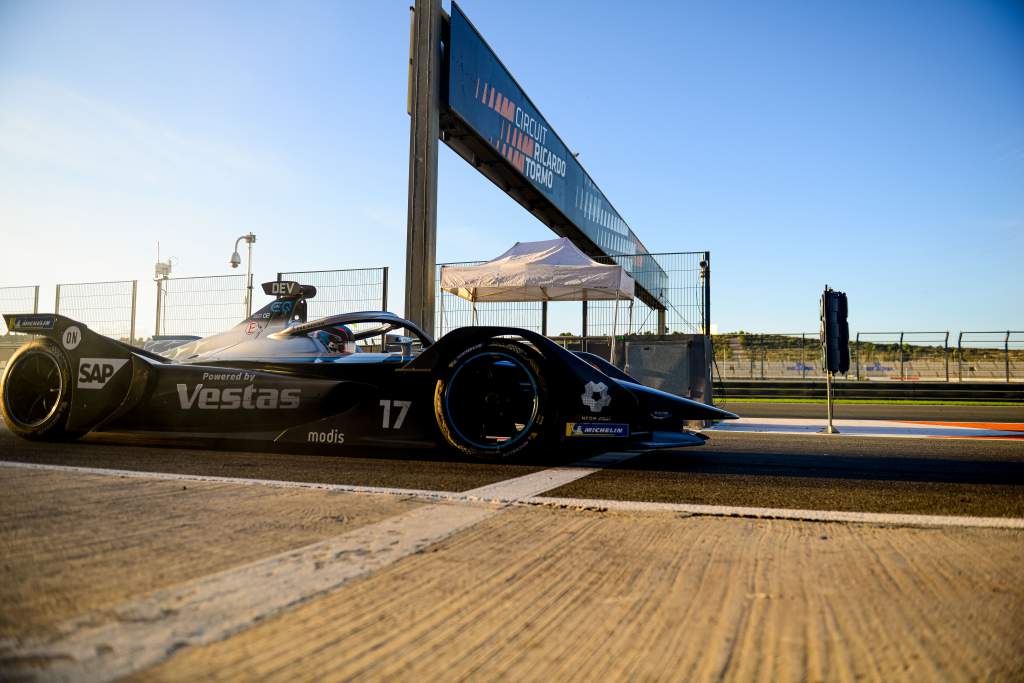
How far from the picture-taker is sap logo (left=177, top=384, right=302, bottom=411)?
433cm

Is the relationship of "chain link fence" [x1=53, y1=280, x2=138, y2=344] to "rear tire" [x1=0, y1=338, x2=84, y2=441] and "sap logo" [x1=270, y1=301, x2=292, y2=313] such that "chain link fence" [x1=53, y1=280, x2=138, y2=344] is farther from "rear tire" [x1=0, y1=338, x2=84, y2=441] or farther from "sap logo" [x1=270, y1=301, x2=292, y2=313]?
"sap logo" [x1=270, y1=301, x2=292, y2=313]

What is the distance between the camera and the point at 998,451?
16.5 ft

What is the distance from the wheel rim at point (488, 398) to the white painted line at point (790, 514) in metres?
1.57

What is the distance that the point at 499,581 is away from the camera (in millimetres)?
1467

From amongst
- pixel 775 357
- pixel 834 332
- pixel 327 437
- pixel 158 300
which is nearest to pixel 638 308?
pixel 834 332

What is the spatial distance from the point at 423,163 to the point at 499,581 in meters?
9.52

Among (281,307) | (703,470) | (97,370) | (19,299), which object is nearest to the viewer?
(703,470)

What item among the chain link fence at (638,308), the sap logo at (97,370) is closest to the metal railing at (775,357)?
the chain link fence at (638,308)

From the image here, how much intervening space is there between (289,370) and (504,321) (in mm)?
7284

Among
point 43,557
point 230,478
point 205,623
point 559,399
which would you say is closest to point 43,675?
point 205,623

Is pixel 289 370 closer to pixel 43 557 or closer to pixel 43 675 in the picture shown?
pixel 43 557

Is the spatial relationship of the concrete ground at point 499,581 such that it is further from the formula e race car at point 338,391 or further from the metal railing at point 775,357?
the metal railing at point 775,357

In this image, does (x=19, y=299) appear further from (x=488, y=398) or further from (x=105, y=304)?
(x=488, y=398)

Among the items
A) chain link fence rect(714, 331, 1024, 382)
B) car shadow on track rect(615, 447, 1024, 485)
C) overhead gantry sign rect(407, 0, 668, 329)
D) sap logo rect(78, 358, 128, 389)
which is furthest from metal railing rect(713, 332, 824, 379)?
sap logo rect(78, 358, 128, 389)
